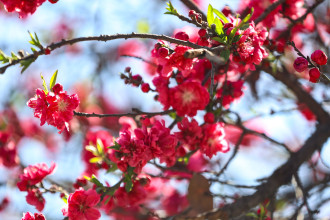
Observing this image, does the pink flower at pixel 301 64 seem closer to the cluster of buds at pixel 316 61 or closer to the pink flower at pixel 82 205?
the cluster of buds at pixel 316 61

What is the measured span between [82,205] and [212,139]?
78cm

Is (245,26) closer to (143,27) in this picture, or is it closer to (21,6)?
(21,6)

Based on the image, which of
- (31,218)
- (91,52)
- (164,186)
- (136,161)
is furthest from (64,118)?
(91,52)

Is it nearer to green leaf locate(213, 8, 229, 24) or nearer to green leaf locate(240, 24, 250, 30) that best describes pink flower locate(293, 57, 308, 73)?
green leaf locate(240, 24, 250, 30)

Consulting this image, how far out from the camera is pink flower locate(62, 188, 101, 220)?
72.1 inches

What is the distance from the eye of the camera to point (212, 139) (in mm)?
2023

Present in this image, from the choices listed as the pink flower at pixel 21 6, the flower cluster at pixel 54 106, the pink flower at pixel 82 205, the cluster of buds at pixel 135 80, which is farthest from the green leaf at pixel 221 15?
the pink flower at pixel 82 205

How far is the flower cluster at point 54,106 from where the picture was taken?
5.67ft

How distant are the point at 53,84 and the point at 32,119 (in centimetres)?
319

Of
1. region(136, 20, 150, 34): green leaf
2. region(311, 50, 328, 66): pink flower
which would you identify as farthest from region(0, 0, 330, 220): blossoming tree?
region(136, 20, 150, 34): green leaf

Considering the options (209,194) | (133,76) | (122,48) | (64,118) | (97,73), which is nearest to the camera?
(64,118)

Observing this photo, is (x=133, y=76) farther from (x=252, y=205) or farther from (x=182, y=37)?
(x=252, y=205)

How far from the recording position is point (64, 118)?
1.76 metres

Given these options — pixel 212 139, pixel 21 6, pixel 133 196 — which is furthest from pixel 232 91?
pixel 21 6
